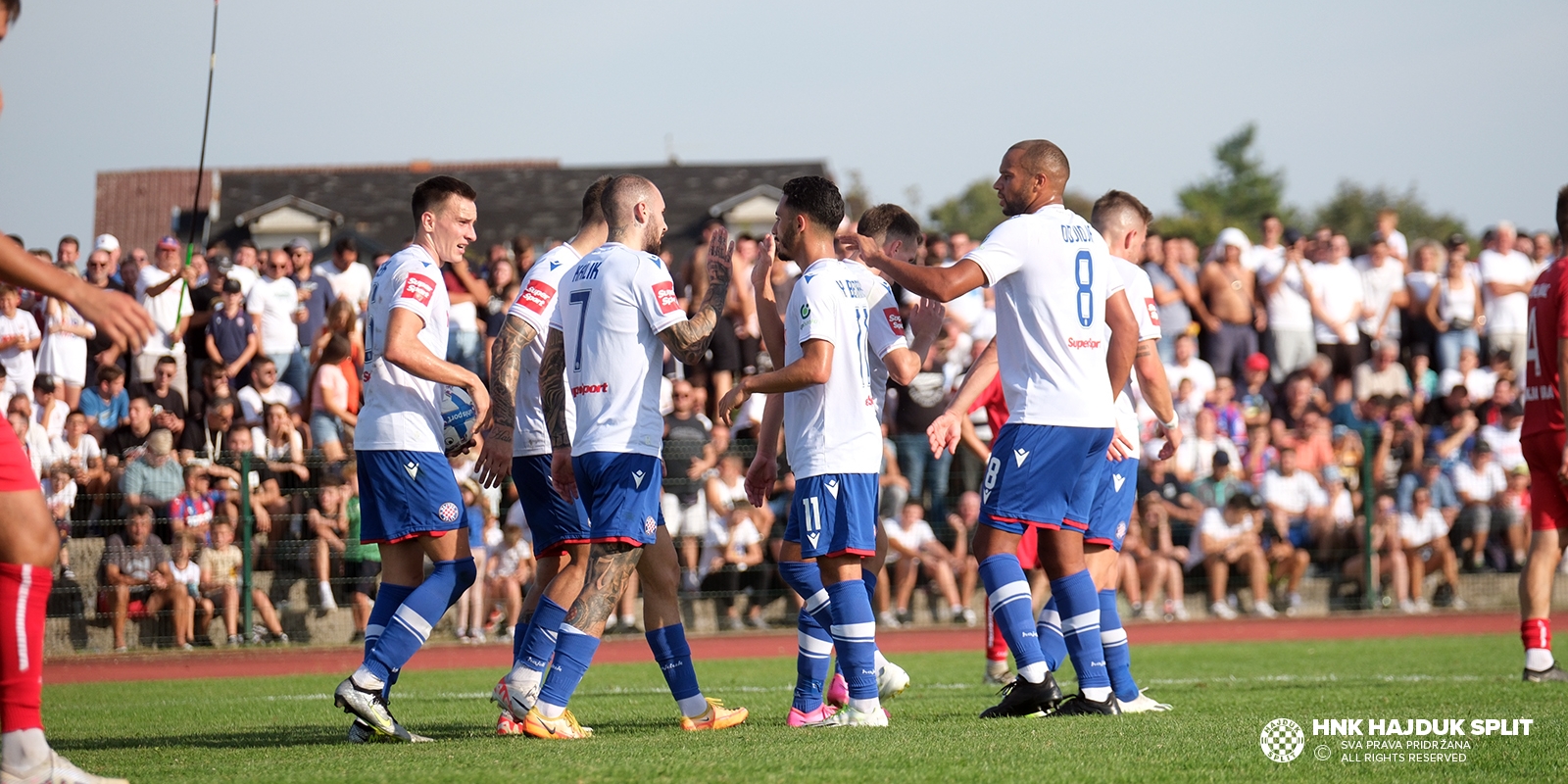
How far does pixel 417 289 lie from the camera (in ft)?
21.0

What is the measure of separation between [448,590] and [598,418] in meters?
1.14

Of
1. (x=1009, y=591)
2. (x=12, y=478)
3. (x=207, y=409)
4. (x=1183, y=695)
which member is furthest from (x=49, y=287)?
(x=207, y=409)

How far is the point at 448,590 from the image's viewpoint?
21.1ft

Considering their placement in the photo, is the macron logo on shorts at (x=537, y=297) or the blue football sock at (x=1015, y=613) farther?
the macron logo on shorts at (x=537, y=297)

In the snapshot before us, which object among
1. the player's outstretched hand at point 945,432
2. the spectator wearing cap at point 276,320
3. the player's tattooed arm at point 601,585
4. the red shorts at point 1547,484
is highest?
the spectator wearing cap at point 276,320

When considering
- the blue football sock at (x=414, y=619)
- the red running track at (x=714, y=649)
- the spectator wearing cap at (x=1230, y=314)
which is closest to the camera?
the blue football sock at (x=414, y=619)

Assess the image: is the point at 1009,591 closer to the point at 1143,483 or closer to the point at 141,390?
the point at 1143,483

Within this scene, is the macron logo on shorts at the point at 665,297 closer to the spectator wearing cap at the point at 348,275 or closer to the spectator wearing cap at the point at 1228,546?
the spectator wearing cap at the point at 348,275

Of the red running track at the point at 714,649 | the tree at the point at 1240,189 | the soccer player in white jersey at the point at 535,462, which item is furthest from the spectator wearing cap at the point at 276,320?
the tree at the point at 1240,189

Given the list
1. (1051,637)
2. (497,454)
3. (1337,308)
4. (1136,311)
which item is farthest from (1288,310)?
(497,454)

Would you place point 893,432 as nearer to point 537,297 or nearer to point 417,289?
point 537,297

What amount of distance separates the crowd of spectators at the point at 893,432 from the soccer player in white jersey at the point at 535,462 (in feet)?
22.2

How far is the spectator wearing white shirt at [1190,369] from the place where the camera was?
655 inches

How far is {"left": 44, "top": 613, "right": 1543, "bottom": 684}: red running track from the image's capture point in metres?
12.2
